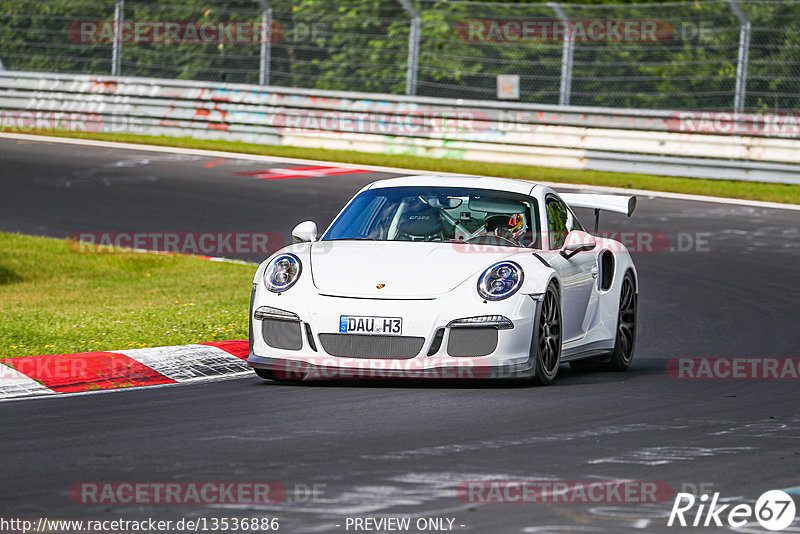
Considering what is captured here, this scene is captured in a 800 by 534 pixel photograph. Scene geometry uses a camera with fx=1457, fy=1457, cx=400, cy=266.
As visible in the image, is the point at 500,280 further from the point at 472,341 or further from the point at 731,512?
the point at 731,512

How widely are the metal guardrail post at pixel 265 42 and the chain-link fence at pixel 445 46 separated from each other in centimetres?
2

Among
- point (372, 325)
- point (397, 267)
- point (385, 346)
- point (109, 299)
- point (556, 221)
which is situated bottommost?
point (109, 299)

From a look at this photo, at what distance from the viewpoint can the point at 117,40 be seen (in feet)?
83.1

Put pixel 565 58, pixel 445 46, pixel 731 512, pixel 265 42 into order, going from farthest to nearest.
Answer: pixel 265 42 → pixel 445 46 → pixel 565 58 → pixel 731 512

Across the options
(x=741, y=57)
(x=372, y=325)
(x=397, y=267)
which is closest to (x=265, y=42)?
(x=741, y=57)

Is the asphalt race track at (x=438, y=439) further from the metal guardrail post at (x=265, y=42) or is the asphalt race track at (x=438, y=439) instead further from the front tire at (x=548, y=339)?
the metal guardrail post at (x=265, y=42)

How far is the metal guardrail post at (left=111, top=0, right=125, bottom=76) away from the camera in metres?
25.1

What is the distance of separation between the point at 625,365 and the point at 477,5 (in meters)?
14.3

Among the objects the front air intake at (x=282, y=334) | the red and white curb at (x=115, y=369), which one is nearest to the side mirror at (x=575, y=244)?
the front air intake at (x=282, y=334)

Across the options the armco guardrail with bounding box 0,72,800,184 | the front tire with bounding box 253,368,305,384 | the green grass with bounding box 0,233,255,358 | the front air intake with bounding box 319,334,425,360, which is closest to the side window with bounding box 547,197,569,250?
the front air intake with bounding box 319,334,425,360

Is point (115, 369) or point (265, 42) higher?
point (265, 42)

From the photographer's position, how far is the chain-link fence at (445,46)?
2125 centimetres

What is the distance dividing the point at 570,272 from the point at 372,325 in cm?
158

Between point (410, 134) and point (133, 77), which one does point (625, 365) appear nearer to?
point (410, 134)
